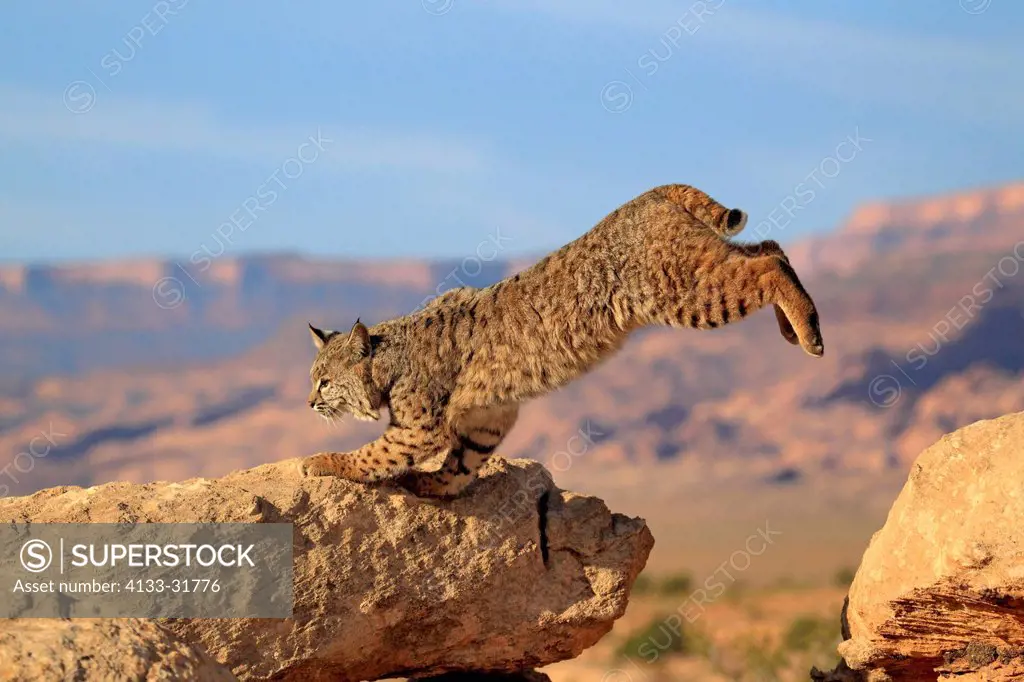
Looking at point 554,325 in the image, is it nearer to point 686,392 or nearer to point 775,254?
point 775,254

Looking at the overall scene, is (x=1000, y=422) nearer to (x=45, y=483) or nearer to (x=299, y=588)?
(x=299, y=588)

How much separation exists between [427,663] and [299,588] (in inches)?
62.4

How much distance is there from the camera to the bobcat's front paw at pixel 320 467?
1109 centimetres

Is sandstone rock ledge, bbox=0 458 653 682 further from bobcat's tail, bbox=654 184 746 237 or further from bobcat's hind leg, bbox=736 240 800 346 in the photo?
bobcat's tail, bbox=654 184 746 237

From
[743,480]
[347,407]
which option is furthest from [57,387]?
[347,407]

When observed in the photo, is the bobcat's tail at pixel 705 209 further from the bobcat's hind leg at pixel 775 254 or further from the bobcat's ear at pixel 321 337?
the bobcat's ear at pixel 321 337

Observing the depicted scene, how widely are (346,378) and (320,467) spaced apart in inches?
45.4

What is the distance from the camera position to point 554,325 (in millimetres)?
11477

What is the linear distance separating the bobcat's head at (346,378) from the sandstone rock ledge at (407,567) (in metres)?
0.88

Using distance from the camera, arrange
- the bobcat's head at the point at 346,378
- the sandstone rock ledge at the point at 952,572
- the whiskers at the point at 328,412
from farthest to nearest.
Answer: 1. the whiskers at the point at 328,412
2. the bobcat's head at the point at 346,378
3. the sandstone rock ledge at the point at 952,572

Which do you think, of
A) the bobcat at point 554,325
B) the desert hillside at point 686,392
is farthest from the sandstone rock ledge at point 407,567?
the desert hillside at point 686,392

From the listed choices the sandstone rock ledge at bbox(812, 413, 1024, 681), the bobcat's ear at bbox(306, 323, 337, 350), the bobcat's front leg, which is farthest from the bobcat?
the sandstone rock ledge at bbox(812, 413, 1024, 681)

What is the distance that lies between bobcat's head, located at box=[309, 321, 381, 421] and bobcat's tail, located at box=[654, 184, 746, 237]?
3.16 metres

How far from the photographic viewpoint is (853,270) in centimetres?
8781
